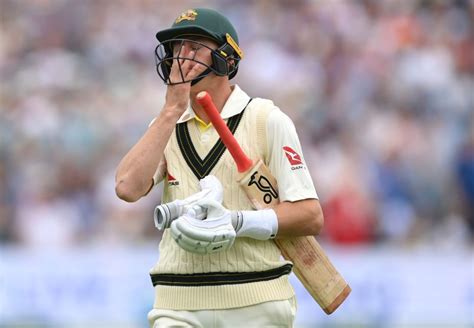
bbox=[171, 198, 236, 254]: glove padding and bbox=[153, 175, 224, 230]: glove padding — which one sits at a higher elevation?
bbox=[153, 175, 224, 230]: glove padding

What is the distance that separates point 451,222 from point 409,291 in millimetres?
1196

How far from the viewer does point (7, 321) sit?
1005cm

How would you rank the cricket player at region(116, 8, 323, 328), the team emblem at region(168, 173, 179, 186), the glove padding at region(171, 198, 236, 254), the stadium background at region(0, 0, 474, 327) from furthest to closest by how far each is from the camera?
the stadium background at region(0, 0, 474, 327), the team emblem at region(168, 173, 179, 186), the cricket player at region(116, 8, 323, 328), the glove padding at region(171, 198, 236, 254)

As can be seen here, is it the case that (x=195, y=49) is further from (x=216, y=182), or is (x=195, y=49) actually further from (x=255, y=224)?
(x=255, y=224)

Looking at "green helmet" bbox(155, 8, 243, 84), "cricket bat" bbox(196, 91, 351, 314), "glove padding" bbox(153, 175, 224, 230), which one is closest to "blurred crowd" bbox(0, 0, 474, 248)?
"cricket bat" bbox(196, 91, 351, 314)

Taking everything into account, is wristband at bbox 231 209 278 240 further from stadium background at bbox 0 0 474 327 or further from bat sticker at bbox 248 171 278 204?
stadium background at bbox 0 0 474 327

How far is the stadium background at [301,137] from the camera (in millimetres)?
9945

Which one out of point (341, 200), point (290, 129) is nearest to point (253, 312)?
point (290, 129)

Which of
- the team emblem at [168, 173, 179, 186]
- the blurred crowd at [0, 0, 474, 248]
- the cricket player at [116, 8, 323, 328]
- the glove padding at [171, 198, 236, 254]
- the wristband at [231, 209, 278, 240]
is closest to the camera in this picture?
the glove padding at [171, 198, 236, 254]

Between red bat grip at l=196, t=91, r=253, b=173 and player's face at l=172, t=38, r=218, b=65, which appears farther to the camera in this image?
player's face at l=172, t=38, r=218, b=65

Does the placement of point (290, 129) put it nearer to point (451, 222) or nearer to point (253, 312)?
point (253, 312)

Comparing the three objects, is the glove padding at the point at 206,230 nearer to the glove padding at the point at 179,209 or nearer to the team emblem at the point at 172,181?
the glove padding at the point at 179,209

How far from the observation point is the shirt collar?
15.5 feet

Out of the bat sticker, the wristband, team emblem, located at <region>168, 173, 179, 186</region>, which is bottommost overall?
the wristband
